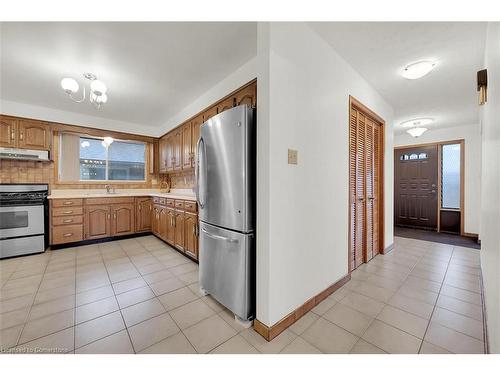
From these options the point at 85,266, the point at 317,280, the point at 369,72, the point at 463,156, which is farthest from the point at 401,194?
the point at 85,266

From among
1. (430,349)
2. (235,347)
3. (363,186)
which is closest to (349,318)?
(430,349)

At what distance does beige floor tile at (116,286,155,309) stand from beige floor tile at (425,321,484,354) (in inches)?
91.4

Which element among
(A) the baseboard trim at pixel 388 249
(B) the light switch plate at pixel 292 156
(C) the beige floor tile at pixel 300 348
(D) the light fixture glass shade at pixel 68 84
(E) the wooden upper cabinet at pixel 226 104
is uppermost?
(D) the light fixture glass shade at pixel 68 84

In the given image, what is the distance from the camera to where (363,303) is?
186cm

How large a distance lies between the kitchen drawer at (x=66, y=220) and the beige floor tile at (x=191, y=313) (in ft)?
9.80

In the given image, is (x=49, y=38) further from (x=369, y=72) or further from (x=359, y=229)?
(x=359, y=229)

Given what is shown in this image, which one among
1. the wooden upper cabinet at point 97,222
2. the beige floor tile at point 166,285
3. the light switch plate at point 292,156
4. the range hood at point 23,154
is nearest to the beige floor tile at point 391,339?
the light switch plate at point 292,156

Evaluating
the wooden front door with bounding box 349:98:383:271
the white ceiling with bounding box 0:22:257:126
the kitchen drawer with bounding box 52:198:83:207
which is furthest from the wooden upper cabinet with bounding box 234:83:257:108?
the kitchen drawer with bounding box 52:198:83:207

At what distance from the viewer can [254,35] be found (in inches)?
73.2

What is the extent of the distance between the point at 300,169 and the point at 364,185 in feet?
5.30

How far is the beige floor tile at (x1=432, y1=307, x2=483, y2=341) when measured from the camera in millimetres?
1482

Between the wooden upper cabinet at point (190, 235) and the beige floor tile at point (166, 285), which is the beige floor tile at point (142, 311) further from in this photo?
the wooden upper cabinet at point (190, 235)

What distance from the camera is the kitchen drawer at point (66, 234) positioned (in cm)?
333
